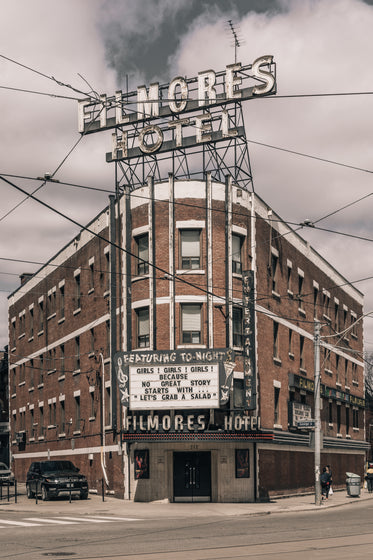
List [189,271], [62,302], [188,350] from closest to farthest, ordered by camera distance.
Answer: [188,350]
[189,271]
[62,302]

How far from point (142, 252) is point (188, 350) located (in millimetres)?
5622

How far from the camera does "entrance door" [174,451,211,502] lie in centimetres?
3728

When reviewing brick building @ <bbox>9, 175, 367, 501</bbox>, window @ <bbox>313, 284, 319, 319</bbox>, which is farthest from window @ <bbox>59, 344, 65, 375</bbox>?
window @ <bbox>313, 284, 319, 319</bbox>

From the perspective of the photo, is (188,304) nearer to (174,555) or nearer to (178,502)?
(178,502)

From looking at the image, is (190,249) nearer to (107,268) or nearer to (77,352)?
(107,268)

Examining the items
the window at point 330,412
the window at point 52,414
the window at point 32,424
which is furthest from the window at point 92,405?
the window at point 330,412

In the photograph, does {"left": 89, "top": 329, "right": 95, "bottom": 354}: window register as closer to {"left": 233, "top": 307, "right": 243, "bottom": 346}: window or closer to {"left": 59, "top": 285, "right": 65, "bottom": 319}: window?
{"left": 59, "top": 285, "right": 65, "bottom": 319}: window

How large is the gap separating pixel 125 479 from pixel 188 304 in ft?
28.1

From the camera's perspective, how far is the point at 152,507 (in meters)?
34.4

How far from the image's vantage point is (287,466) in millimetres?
43281

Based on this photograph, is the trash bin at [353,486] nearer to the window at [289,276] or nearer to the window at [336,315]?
the window at [289,276]

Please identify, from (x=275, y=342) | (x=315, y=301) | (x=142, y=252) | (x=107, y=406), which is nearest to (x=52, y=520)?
(x=107, y=406)

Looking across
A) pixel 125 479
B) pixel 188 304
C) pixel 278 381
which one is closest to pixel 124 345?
pixel 188 304

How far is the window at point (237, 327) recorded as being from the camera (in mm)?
38688
